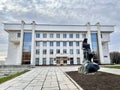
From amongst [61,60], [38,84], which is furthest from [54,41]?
[38,84]

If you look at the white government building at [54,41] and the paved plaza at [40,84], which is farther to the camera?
the white government building at [54,41]

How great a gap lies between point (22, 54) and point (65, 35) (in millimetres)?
16128

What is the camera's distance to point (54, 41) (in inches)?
1991

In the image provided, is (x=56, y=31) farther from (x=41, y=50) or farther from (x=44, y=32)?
(x=41, y=50)

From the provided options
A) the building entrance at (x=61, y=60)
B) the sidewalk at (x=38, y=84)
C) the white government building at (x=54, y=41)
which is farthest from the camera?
the building entrance at (x=61, y=60)

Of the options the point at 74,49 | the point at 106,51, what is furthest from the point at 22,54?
the point at 106,51

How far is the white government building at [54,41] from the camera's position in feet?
160

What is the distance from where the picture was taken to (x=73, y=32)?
5097 cm

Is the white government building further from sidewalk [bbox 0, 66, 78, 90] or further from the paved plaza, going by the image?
sidewalk [bbox 0, 66, 78, 90]

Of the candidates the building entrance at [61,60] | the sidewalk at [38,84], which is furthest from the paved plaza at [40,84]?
the building entrance at [61,60]

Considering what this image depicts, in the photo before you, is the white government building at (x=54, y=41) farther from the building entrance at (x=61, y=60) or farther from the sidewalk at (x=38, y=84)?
the sidewalk at (x=38, y=84)

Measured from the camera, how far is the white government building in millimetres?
48719

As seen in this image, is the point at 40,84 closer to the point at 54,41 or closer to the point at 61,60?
the point at 61,60

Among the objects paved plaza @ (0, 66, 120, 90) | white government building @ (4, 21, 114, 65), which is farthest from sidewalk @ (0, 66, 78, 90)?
white government building @ (4, 21, 114, 65)
